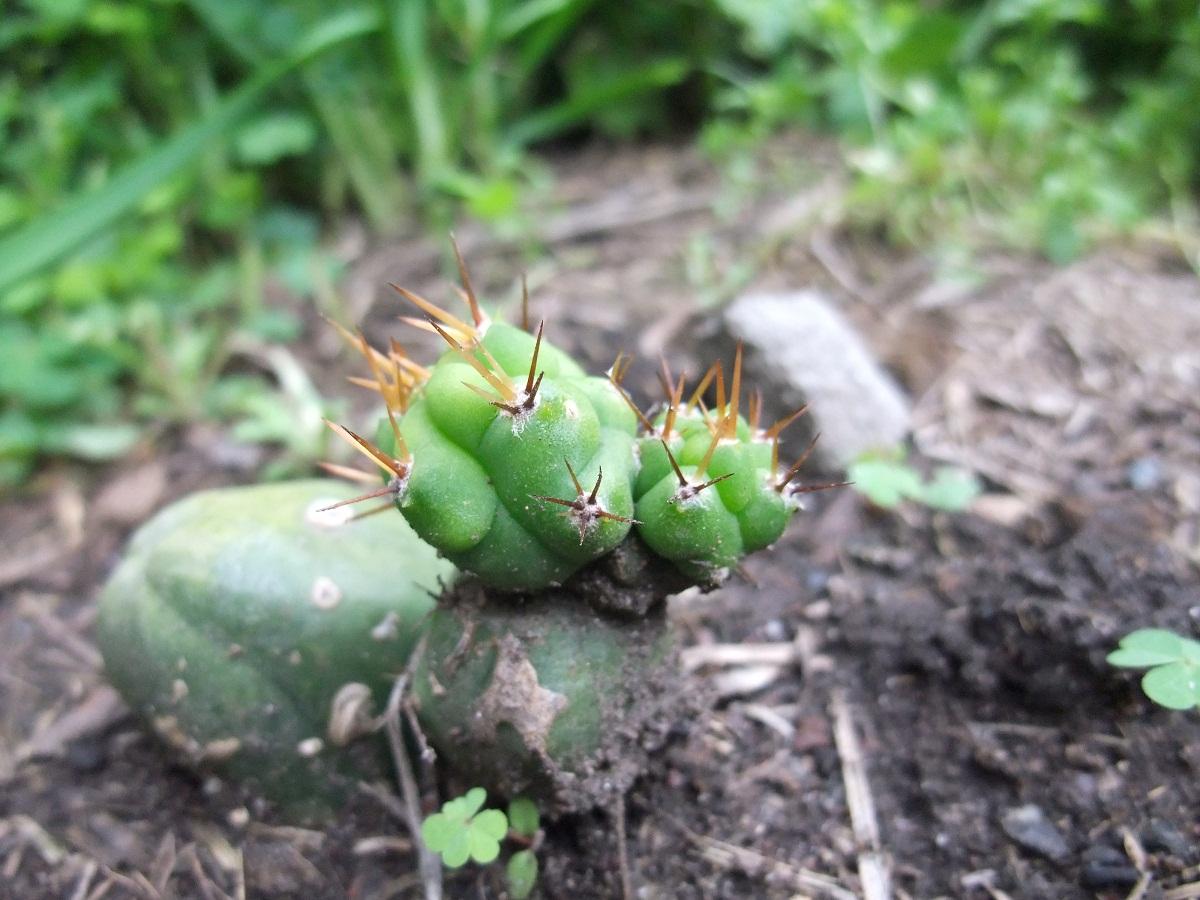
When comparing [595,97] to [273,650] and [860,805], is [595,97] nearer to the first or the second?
[273,650]

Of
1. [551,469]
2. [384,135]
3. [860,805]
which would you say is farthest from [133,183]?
[860,805]

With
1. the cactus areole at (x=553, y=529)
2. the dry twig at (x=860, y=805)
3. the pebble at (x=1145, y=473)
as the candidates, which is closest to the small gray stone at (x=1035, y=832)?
the dry twig at (x=860, y=805)

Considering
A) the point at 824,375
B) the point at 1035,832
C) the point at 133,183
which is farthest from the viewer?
the point at 133,183

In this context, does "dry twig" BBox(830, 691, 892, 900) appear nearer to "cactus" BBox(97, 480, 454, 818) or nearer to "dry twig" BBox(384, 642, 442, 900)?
"dry twig" BBox(384, 642, 442, 900)

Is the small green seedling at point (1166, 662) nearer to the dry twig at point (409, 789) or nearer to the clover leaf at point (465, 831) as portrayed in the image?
the clover leaf at point (465, 831)

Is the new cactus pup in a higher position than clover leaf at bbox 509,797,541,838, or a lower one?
higher

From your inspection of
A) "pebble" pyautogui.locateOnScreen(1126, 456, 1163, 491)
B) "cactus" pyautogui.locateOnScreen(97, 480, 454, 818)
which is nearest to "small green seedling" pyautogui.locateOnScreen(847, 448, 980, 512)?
"pebble" pyautogui.locateOnScreen(1126, 456, 1163, 491)
